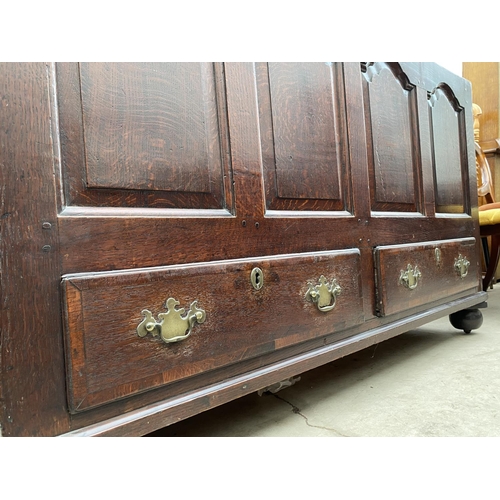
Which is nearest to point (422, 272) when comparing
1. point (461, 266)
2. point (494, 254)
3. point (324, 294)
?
point (461, 266)

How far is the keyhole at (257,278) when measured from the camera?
0.53 m

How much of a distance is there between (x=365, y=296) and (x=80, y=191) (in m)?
0.53

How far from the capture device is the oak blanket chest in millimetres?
366

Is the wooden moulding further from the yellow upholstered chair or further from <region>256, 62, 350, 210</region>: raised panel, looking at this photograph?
the yellow upholstered chair

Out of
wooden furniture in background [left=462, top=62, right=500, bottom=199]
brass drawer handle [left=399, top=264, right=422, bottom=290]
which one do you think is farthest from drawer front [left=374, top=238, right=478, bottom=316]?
wooden furniture in background [left=462, top=62, right=500, bottom=199]

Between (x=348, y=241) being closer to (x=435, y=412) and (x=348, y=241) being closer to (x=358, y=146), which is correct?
(x=358, y=146)

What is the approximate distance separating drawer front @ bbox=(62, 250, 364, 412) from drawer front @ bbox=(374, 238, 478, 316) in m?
0.17

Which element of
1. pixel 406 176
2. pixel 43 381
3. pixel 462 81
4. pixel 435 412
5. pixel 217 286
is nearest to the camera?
pixel 43 381

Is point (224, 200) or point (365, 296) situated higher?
point (224, 200)

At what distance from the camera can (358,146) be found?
0.72m

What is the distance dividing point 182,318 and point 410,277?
0.56m

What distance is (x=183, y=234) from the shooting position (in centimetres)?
47

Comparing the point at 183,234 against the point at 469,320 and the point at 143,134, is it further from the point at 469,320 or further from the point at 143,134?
the point at 469,320

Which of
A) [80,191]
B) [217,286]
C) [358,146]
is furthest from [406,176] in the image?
[80,191]
